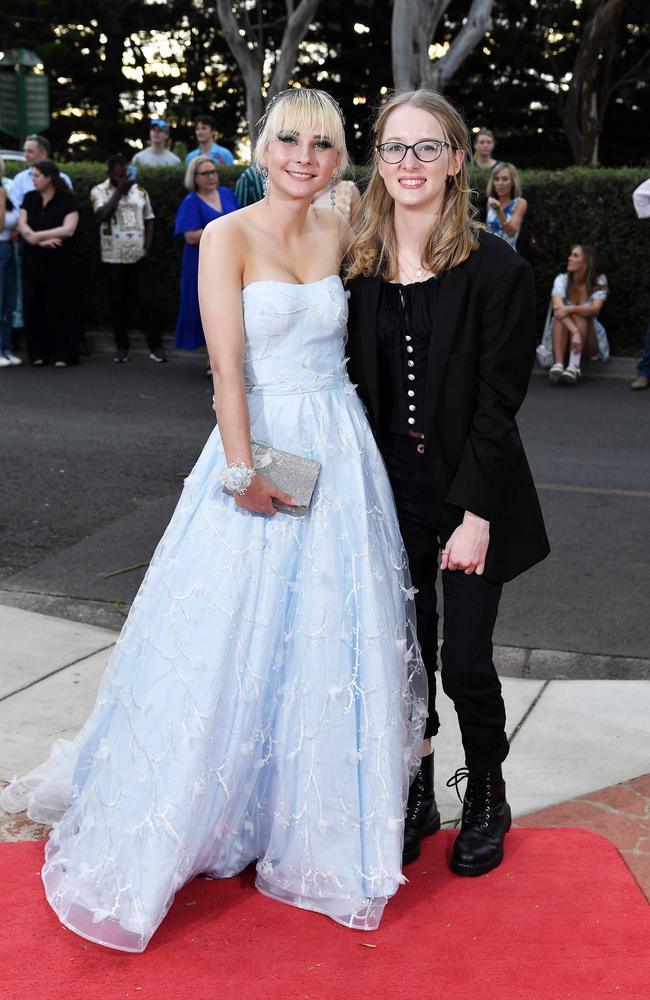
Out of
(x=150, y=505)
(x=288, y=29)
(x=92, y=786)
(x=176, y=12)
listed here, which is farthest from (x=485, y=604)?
(x=176, y=12)

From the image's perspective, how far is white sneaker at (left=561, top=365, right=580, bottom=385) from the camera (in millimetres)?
11125

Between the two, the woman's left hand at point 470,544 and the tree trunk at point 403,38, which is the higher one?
the tree trunk at point 403,38

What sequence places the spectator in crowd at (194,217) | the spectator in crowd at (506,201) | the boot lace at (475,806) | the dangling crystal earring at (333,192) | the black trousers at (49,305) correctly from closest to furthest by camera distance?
the dangling crystal earring at (333,192) → the boot lace at (475,806) → the spectator in crowd at (194,217) → the spectator in crowd at (506,201) → the black trousers at (49,305)

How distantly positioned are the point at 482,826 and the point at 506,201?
8.92 m

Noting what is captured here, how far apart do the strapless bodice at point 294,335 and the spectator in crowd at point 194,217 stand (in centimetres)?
A: 791

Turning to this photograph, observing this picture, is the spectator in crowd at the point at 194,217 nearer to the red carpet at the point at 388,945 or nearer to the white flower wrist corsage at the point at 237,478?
the white flower wrist corsage at the point at 237,478

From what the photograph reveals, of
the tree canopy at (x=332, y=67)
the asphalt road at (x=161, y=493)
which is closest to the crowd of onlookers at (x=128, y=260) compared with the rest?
the asphalt road at (x=161, y=493)

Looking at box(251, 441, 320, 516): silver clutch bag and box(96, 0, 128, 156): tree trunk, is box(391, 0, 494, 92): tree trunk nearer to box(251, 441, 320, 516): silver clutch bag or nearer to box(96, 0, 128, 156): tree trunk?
box(96, 0, 128, 156): tree trunk

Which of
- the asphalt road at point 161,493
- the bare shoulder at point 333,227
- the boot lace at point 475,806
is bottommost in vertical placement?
the asphalt road at point 161,493

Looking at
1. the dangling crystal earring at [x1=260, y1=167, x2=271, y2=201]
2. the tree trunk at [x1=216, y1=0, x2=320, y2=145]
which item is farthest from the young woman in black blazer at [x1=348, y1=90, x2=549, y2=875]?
the tree trunk at [x1=216, y1=0, x2=320, y2=145]

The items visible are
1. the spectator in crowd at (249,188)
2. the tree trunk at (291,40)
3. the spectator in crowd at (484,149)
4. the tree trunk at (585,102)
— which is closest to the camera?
the spectator in crowd at (249,188)

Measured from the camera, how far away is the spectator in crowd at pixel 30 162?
39.3ft

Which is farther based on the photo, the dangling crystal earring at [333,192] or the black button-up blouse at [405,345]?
the dangling crystal earring at [333,192]

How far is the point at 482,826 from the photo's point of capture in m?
3.36
